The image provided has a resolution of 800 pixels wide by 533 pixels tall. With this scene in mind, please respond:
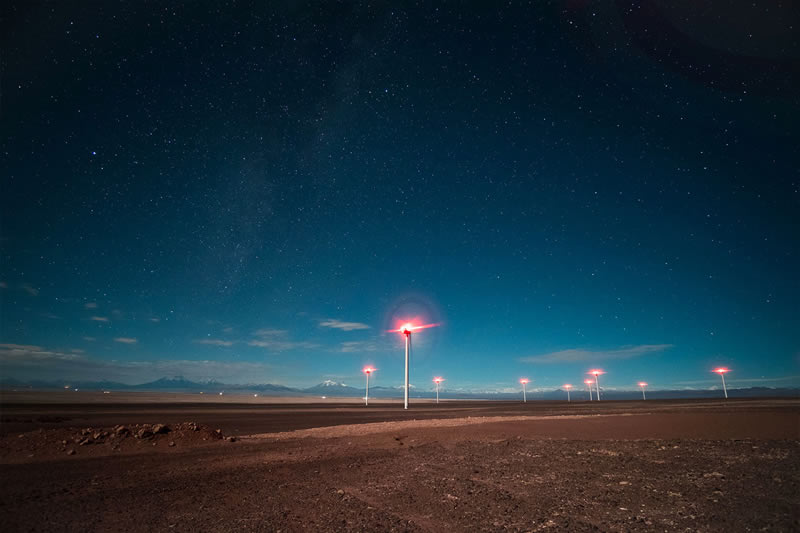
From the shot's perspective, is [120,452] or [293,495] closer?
[293,495]

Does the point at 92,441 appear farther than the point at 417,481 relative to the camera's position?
Yes

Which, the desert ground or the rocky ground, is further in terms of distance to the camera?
the rocky ground

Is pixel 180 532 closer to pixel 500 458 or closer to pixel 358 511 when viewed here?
pixel 358 511

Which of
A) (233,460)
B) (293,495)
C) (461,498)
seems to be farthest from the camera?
(233,460)

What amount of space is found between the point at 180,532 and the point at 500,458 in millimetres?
8261

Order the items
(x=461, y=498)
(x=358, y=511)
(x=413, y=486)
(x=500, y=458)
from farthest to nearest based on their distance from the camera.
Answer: (x=500, y=458) < (x=413, y=486) < (x=461, y=498) < (x=358, y=511)

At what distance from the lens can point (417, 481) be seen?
848cm

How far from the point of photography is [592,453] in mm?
11227

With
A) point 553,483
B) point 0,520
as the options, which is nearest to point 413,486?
point 553,483

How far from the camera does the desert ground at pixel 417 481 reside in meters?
5.90

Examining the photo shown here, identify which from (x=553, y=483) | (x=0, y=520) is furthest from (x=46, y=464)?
(x=553, y=483)

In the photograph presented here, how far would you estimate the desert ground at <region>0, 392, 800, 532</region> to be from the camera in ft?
19.4

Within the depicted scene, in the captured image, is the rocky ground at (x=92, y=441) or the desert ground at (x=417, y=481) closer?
the desert ground at (x=417, y=481)

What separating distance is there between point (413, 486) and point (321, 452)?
6.18 meters
